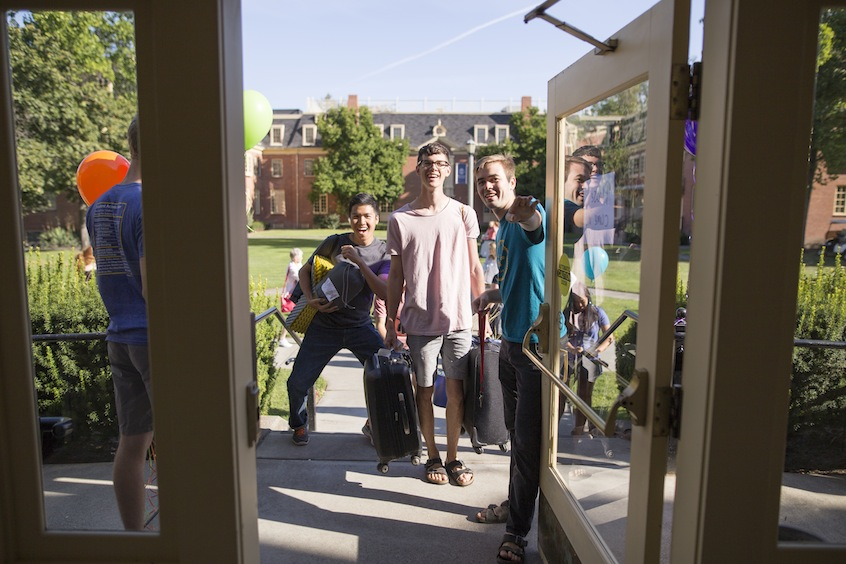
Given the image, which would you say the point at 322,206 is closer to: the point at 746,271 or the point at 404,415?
the point at 404,415

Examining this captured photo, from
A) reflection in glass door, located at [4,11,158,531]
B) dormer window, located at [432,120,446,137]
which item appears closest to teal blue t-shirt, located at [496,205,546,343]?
reflection in glass door, located at [4,11,158,531]

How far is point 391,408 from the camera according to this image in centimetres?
400

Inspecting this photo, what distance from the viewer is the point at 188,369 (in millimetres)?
1547

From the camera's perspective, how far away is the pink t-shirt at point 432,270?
413 centimetres

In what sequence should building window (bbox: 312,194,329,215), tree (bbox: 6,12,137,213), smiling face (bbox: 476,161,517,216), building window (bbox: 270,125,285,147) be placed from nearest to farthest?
tree (bbox: 6,12,137,213), smiling face (bbox: 476,161,517,216), building window (bbox: 312,194,329,215), building window (bbox: 270,125,285,147)

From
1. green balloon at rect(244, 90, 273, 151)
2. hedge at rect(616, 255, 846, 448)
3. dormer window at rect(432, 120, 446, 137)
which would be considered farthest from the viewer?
dormer window at rect(432, 120, 446, 137)

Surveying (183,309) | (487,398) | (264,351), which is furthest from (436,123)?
(183,309)

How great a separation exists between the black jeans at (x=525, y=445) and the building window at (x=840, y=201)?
1603mm

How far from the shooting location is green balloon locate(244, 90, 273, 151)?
17.7 feet

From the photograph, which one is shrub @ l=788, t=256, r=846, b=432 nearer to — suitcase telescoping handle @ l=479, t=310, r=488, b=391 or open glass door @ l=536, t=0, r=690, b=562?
open glass door @ l=536, t=0, r=690, b=562

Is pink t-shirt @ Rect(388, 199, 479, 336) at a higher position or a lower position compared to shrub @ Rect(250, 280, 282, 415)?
higher

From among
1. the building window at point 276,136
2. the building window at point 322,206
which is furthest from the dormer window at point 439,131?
the building window at point 276,136

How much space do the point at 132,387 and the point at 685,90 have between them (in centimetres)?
170

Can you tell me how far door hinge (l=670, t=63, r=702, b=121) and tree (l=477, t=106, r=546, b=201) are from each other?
163 feet
